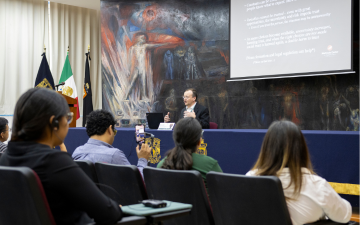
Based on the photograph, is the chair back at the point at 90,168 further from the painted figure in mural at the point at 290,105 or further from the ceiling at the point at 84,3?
the ceiling at the point at 84,3

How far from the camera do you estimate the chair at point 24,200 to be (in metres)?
1.10

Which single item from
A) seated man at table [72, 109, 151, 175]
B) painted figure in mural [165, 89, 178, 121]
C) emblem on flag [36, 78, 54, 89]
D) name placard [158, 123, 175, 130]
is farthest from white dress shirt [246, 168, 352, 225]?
emblem on flag [36, 78, 54, 89]

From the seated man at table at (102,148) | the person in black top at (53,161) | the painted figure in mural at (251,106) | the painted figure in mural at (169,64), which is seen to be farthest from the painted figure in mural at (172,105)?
the person in black top at (53,161)

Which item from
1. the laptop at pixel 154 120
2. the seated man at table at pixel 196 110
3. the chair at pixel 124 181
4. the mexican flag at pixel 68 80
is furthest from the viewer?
the mexican flag at pixel 68 80

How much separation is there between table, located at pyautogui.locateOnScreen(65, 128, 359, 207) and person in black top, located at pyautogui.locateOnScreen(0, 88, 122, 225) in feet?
8.21

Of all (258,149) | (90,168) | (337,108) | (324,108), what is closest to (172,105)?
(324,108)

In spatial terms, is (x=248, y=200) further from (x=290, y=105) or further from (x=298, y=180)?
(x=290, y=105)

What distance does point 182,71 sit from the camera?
7.16m

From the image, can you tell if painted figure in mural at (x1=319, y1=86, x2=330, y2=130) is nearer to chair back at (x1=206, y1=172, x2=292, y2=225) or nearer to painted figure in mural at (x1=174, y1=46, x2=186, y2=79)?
painted figure in mural at (x1=174, y1=46, x2=186, y2=79)

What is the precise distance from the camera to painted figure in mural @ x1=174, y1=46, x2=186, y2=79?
23.5ft

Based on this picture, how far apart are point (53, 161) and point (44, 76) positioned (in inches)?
270

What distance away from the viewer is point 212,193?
5.59 feet

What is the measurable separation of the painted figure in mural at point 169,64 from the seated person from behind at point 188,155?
518 centimetres

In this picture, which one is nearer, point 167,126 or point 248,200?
point 248,200
